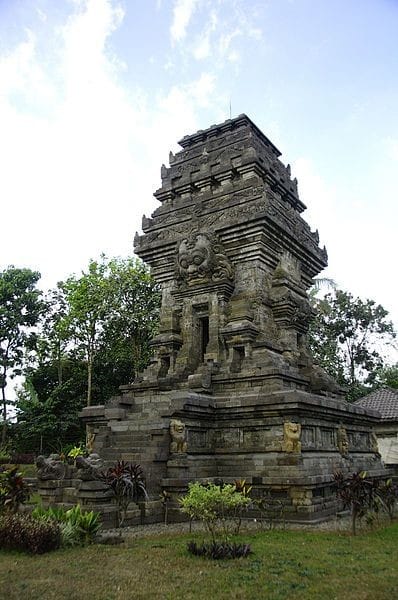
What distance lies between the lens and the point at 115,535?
9.30 metres

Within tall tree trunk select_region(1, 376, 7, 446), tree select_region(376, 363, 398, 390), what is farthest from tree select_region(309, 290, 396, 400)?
tall tree trunk select_region(1, 376, 7, 446)

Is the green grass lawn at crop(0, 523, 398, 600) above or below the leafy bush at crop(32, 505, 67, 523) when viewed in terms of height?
below

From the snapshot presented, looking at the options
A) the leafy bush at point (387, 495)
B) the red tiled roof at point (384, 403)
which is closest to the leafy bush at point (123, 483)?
the leafy bush at point (387, 495)

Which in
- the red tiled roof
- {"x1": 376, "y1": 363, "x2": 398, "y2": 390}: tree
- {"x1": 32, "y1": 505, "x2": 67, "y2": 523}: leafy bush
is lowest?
{"x1": 32, "y1": 505, "x2": 67, "y2": 523}: leafy bush

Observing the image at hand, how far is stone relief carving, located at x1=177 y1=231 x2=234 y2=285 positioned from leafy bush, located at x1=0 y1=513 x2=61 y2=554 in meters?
8.99

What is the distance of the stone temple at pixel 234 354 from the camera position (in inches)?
468

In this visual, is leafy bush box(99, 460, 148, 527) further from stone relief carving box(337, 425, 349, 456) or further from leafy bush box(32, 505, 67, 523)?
stone relief carving box(337, 425, 349, 456)

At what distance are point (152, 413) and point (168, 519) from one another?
3.04m

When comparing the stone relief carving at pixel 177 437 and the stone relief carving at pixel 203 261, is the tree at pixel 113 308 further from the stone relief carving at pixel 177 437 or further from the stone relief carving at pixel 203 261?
the stone relief carving at pixel 177 437

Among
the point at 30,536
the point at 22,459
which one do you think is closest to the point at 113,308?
the point at 22,459

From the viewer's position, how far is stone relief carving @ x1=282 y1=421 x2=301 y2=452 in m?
11.6

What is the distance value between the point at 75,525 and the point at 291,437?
5297 mm

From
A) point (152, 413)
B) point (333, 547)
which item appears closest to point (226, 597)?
point (333, 547)

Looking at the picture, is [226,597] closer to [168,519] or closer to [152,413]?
[168,519]
